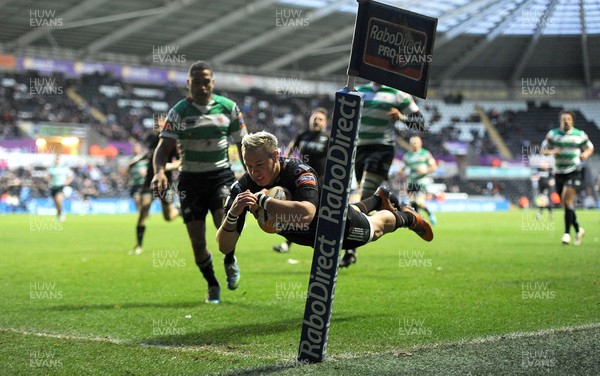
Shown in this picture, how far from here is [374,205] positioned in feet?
23.5

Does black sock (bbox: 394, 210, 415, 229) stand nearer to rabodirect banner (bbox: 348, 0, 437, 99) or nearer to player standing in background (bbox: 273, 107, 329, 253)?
rabodirect banner (bbox: 348, 0, 437, 99)

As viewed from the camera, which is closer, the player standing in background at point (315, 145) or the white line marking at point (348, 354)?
the white line marking at point (348, 354)

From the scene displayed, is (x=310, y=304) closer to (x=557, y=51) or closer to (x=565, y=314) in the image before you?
(x=565, y=314)

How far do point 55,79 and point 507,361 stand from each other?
155ft

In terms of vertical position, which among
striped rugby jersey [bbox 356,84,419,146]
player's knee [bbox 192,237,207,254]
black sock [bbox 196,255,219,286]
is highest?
striped rugby jersey [bbox 356,84,419,146]

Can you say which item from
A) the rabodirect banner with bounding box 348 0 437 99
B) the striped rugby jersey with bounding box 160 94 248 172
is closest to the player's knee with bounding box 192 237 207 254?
the striped rugby jersey with bounding box 160 94 248 172

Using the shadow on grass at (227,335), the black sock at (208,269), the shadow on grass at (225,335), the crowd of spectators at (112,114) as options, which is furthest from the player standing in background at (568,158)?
the crowd of spectators at (112,114)

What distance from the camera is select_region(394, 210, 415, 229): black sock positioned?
7.11 m

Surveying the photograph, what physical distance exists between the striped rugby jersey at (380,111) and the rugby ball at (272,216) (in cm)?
429

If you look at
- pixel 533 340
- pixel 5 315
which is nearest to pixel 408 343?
pixel 533 340

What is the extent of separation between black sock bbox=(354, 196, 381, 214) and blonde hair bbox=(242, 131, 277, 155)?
5.36 ft

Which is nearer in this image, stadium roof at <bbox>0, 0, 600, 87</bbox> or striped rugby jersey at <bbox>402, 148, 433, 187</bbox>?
striped rugby jersey at <bbox>402, 148, 433, 187</bbox>

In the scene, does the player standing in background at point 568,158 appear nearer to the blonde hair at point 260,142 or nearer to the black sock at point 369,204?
the black sock at point 369,204

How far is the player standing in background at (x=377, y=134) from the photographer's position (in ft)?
31.8
